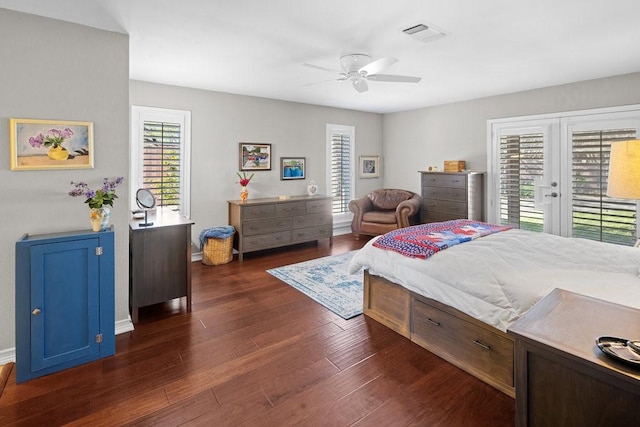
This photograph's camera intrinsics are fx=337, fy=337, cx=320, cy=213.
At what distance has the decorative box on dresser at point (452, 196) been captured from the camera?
5.46 metres

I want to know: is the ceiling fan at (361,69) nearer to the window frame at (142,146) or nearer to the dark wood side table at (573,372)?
the window frame at (142,146)

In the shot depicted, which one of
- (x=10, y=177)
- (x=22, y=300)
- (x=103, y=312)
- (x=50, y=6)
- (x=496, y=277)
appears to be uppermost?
(x=50, y=6)

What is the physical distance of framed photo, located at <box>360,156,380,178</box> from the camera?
23.6 feet

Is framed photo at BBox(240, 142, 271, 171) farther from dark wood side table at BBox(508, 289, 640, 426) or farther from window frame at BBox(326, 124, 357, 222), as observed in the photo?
dark wood side table at BBox(508, 289, 640, 426)

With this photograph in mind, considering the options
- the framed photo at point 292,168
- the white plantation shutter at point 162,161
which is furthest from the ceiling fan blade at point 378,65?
the white plantation shutter at point 162,161

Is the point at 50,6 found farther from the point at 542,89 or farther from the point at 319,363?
the point at 542,89

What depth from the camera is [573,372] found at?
107 cm

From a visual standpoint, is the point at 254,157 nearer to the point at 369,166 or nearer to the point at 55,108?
the point at 369,166

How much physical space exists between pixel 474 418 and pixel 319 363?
1022mm

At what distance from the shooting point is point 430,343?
100 inches

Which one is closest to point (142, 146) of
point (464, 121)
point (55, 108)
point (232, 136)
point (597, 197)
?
point (232, 136)

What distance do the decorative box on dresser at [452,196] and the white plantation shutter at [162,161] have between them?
13.6 feet

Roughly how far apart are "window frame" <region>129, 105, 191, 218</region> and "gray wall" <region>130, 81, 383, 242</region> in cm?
7

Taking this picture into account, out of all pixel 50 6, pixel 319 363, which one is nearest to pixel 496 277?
pixel 319 363
